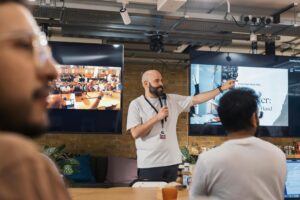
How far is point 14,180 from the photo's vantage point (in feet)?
1.52

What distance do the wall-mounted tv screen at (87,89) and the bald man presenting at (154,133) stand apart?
6.27 ft

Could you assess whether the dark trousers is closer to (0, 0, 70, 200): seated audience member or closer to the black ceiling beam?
(0, 0, 70, 200): seated audience member

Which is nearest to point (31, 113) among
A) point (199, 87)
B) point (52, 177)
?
point (52, 177)

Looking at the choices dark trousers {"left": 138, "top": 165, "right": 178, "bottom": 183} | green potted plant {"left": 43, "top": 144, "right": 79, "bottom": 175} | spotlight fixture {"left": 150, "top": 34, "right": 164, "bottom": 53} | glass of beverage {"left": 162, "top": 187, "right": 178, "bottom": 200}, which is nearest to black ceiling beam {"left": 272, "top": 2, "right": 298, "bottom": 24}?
spotlight fixture {"left": 150, "top": 34, "right": 164, "bottom": 53}

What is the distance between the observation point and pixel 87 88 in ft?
17.4

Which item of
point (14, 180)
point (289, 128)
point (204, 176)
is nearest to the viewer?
point (14, 180)

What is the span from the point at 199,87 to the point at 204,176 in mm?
3419

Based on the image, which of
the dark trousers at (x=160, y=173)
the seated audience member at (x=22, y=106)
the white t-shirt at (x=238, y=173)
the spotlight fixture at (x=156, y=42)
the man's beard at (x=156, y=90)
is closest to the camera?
the seated audience member at (x=22, y=106)

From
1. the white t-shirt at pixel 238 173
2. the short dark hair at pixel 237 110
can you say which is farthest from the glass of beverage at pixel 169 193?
the short dark hair at pixel 237 110

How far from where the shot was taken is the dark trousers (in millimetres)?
3273

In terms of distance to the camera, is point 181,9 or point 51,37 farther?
point 51,37

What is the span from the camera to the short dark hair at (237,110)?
5.33 ft

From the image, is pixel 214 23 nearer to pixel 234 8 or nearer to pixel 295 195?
pixel 234 8

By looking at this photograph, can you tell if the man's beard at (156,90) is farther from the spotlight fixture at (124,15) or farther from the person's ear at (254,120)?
the person's ear at (254,120)
